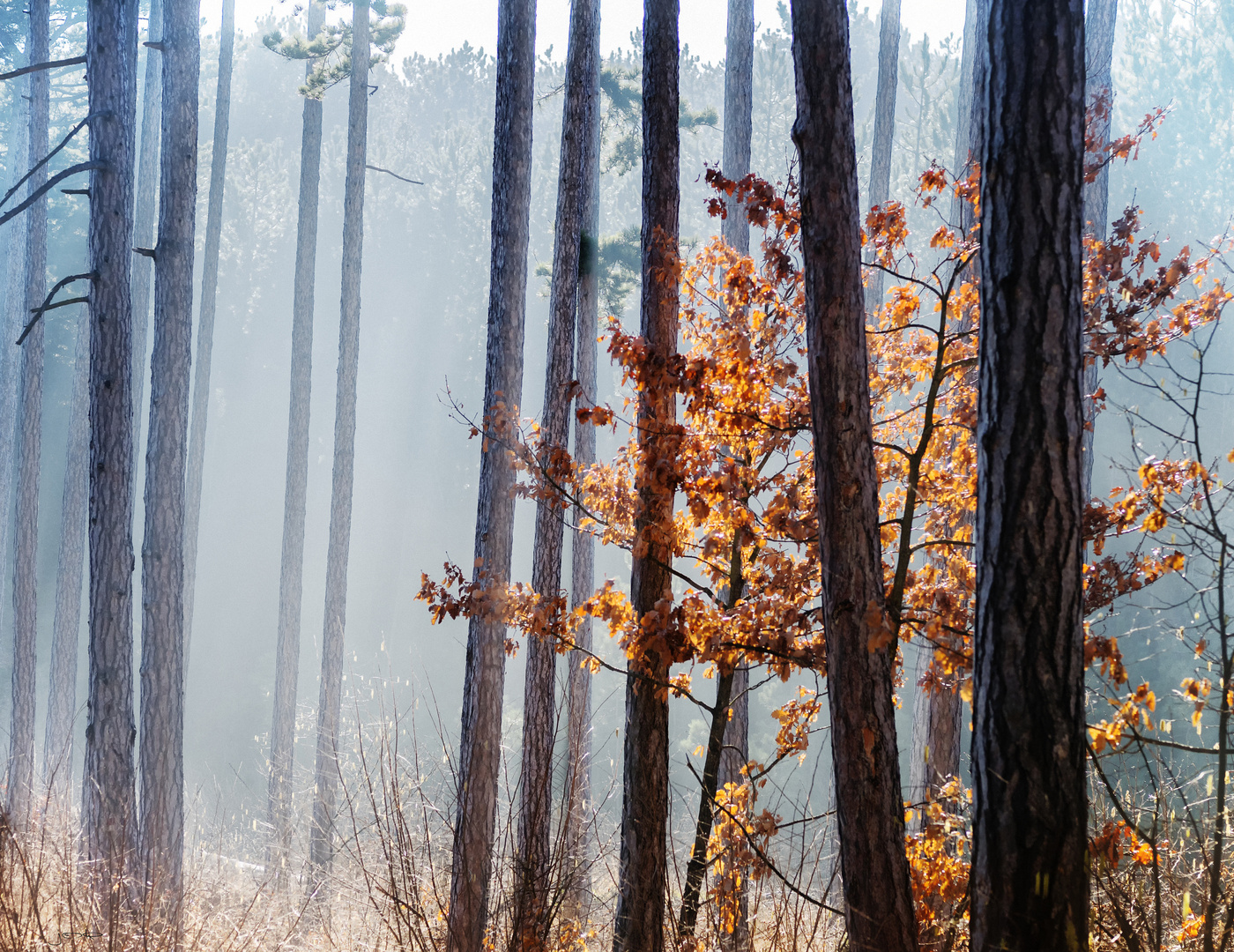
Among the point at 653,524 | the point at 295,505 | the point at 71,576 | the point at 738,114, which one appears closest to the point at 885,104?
the point at 738,114

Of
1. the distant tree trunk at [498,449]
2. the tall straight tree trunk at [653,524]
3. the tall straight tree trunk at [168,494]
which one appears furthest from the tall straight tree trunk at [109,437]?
the tall straight tree trunk at [653,524]

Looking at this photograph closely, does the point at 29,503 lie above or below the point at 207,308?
below

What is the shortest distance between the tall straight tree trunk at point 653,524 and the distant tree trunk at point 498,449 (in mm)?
903

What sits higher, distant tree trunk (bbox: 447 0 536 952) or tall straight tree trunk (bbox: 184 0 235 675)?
tall straight tree trunk (bbox: 184 0 235 675)

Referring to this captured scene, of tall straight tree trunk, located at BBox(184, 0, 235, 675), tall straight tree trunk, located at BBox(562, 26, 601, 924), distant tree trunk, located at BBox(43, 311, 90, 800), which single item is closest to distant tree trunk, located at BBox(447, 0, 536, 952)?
tall straight tree trunk, located at BBox(562, 26, 601, 924)

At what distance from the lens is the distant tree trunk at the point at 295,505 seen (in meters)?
11.7

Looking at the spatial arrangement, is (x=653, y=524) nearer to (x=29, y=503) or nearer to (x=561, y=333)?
(x=561, y=333)

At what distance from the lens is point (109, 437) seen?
18.2 feet

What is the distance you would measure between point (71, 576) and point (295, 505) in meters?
3.01

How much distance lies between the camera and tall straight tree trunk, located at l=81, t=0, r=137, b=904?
5555mm

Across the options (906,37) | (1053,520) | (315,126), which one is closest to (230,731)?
(315,126)

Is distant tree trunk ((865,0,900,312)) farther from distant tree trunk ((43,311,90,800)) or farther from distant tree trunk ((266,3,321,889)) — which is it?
distant tree trunk ((43,311,90,800))

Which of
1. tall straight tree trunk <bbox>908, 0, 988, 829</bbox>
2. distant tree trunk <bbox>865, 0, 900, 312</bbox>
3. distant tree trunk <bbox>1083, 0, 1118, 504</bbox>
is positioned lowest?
tall straight tree trunk <bbox>908, 0, 988, 829</bbox>

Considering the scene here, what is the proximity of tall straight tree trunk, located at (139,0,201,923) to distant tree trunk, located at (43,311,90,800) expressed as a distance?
514cm
